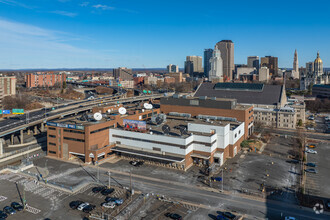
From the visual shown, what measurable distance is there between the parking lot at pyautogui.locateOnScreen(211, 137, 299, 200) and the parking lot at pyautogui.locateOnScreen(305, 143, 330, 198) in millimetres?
2834

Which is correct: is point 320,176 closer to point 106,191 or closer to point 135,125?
point 135,125

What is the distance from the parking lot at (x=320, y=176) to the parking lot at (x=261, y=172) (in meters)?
2.83

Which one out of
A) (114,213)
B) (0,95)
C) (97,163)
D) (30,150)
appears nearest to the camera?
(114,213)

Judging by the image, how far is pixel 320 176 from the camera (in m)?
61.9

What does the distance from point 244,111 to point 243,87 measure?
5252 cm

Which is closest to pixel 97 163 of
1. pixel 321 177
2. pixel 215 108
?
pixel 215 108

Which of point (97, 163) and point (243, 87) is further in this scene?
point (243, 87)

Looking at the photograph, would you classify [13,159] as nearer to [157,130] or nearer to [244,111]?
[157,130]

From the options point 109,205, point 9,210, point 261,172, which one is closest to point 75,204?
point 109,205

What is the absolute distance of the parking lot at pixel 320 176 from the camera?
54.2 meters

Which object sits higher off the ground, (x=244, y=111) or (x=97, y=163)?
(x=244, y=111)

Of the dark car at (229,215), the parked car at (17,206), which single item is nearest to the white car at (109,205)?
the parked car at (17,206)

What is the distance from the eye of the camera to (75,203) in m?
47.2

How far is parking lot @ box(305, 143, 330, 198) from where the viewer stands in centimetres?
5419
